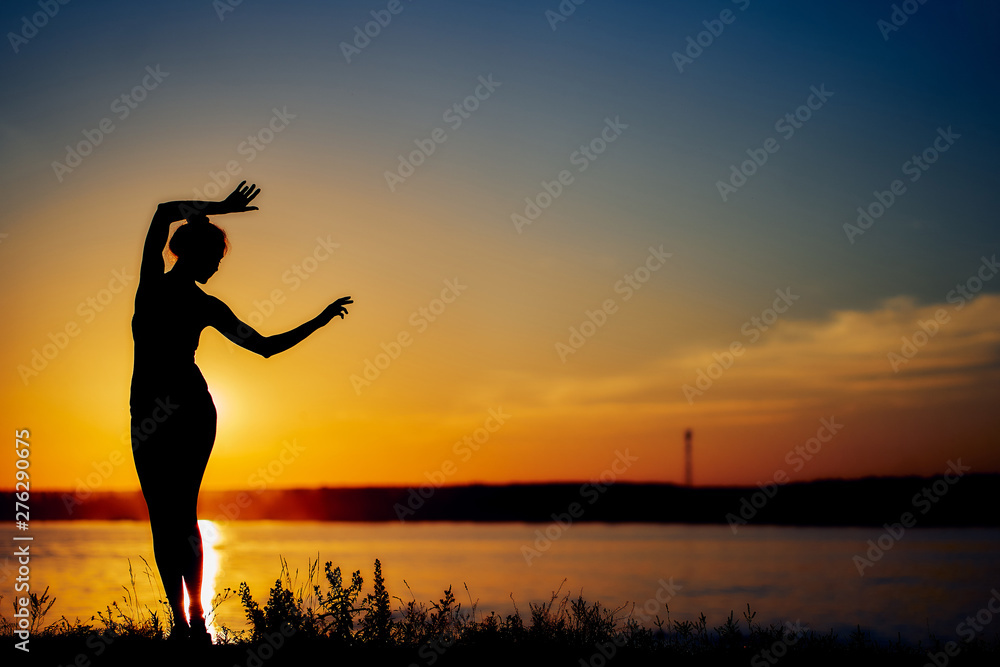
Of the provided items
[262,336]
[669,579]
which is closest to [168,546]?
[262,336]

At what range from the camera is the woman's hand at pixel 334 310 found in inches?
234

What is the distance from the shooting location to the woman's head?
18.7 feet

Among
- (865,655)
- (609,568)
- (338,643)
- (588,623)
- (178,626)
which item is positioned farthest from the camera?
(609,568)

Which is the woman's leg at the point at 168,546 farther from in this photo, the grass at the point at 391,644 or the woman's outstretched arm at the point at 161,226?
the woman's outstretched arm at the point at 161,226

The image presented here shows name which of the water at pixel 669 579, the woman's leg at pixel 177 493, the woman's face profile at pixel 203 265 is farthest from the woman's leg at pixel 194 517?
the water at pixel 669 579

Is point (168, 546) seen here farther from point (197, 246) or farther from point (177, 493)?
point (197, 246)

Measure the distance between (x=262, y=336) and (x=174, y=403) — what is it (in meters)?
0.78

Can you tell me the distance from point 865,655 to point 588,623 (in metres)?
2.50

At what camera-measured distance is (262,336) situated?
599 centimetres

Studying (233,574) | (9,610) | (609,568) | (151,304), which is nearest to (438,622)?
(151,304)

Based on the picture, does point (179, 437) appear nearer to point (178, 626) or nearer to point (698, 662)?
point (178, 626)

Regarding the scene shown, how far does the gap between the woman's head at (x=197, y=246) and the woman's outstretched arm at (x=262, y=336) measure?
235 mm

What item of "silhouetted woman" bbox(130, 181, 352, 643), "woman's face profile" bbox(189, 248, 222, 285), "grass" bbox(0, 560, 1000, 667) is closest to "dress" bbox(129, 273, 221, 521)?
"silhouetted woman" bbox(130, 181, 352, 643)

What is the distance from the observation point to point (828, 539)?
6347 cm
